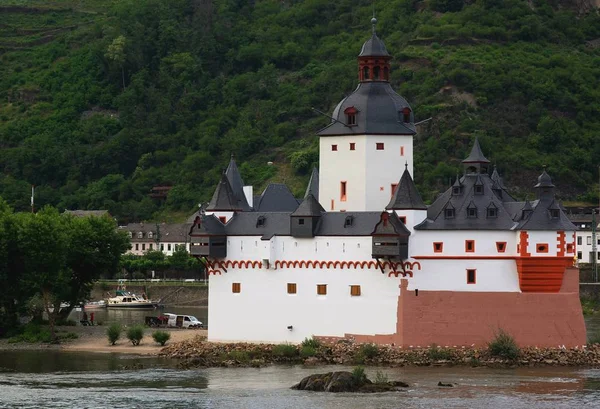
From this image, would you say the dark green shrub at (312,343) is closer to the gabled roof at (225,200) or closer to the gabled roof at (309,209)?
the gabled roof at (309,209)

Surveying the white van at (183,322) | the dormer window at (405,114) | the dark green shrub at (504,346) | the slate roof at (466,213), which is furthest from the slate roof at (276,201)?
the dark green shrub at (504,346)

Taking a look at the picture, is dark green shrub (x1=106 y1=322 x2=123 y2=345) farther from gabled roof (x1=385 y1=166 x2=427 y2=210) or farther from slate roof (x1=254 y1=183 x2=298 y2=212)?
gabled roof (x1=385 y1=166 x2=427 y2=210)

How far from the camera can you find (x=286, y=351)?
86.1 m

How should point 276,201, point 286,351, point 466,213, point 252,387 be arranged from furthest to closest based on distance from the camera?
1. point 276,201
2. point 286,351
3. point 466,213
4. point 252,387

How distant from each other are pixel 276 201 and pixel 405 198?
11.7 meters

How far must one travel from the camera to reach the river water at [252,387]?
73.8 m

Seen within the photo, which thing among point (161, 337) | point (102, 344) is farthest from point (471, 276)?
point (102, 344)

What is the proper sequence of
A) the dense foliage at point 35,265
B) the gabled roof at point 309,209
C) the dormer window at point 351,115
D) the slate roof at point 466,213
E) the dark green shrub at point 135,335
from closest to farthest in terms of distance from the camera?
the slate roof at point 466,213, the gabled roof at point 309,209, the dormer window at point 351,115, the dark green shrub at point 135,335, the dense foliage at point 35,265

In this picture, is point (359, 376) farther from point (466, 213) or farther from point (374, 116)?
point (374, 116)

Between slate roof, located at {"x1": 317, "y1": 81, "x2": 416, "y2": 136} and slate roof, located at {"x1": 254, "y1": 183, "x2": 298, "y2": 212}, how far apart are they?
5742 mm

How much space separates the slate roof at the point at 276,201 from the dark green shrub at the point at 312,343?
32.8ft

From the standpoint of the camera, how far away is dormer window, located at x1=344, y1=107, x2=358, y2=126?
3583 inches

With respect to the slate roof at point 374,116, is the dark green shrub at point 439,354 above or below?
below

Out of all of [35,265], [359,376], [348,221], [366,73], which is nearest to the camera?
[359,376]
